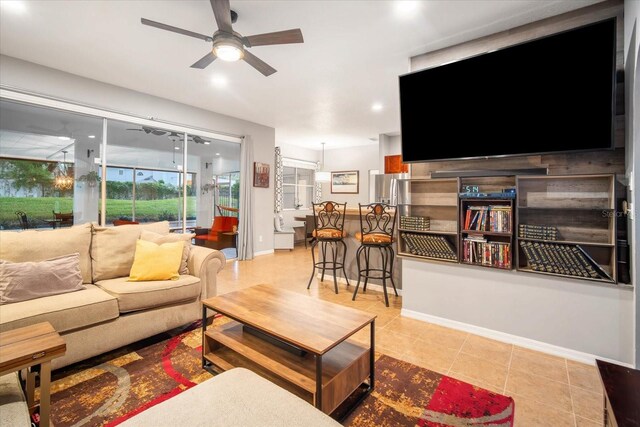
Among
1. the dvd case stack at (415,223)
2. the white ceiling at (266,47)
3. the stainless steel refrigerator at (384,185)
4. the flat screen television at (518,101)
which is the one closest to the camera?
the flat screen television at (518,101)

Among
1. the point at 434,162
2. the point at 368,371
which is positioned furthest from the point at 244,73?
the point at 368,371

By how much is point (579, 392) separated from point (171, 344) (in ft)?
9.76

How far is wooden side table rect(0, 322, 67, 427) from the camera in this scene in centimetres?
132

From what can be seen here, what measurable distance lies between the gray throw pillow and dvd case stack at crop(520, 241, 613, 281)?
146 inches

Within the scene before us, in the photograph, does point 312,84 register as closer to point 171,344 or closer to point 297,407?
point 171,344

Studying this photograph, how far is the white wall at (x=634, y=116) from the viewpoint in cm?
177

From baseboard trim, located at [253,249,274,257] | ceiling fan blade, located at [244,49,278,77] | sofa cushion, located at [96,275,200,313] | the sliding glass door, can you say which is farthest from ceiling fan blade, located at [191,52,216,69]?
baseboard trim, located at [253,249,274,257]

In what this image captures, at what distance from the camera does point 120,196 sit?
4.60 metres

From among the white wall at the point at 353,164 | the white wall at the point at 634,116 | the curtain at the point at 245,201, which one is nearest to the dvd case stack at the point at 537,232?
the white wall at the point at 634,116

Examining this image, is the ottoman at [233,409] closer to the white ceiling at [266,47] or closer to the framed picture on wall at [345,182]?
the white ceiling at [266,47]

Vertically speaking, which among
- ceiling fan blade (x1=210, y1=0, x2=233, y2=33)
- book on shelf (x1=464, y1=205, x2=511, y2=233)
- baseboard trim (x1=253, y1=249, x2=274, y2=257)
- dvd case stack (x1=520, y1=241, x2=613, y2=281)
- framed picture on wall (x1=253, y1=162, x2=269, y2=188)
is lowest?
baseboard trim (x1=253, y1=249, x2=274, y2=257)

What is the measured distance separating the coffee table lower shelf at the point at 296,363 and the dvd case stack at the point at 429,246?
4.82 ft

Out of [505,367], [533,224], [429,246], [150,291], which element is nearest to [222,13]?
[150,291]

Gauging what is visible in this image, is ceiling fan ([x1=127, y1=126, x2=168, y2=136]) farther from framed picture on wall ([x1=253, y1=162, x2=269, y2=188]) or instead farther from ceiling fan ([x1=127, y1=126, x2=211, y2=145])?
framed picture on wall ([x1=253, y1=162, x2=269, y2=188])
